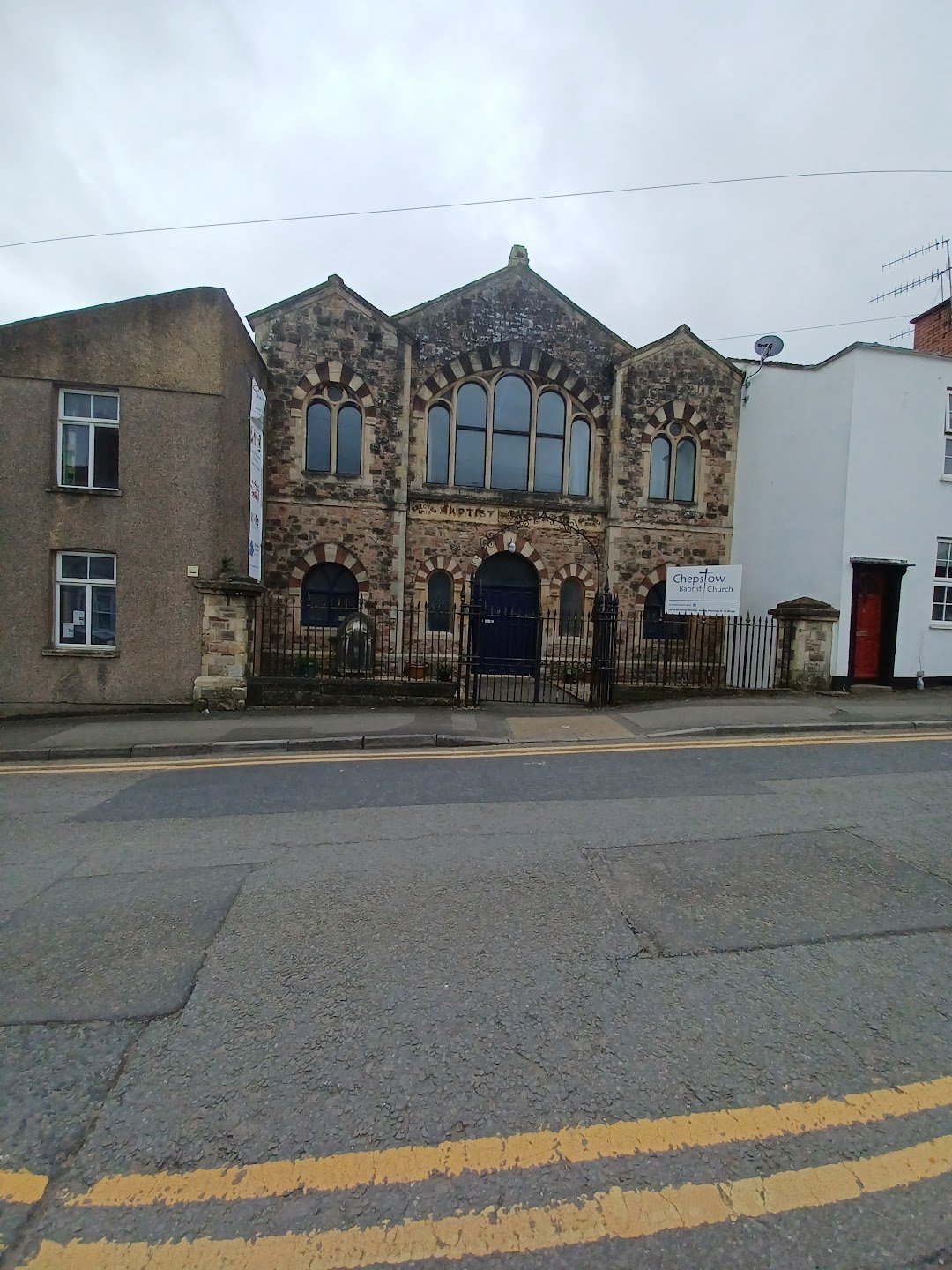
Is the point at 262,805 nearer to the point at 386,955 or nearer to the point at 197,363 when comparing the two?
the point at 386,955

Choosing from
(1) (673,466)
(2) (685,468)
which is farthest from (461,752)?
(2) (685,468)

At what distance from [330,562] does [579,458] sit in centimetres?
708

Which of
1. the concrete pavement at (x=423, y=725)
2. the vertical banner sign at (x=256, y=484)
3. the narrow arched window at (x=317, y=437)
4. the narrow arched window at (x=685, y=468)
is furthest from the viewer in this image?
the narrow arched window at (x=685, y=468)

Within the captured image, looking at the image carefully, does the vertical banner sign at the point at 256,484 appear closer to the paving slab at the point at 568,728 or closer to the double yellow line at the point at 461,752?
the double yellow line at the point at 461,752

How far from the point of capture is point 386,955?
3029 mm

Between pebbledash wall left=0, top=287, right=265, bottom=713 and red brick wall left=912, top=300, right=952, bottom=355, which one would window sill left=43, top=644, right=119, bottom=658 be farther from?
red brick wall left=912, top=300, right=952, bottom=355

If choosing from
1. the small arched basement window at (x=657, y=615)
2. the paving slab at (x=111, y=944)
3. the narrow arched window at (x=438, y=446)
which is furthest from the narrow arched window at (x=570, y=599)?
the paving slab at (x=111, y=944)

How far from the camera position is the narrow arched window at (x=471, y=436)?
1530cm

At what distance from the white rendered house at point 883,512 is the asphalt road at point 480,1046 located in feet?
29.4

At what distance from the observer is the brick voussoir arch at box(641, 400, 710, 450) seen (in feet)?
52.2

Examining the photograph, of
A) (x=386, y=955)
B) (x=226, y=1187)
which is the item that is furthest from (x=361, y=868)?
(x=226, y=1187)

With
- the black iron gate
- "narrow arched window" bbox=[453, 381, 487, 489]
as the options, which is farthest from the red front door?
"narrow arched window" bbox=[453, 381, 487, 489]

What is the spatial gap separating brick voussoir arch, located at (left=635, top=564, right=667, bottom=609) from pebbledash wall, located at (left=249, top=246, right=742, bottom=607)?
0.17 ft

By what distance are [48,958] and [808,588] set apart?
13904 mm
